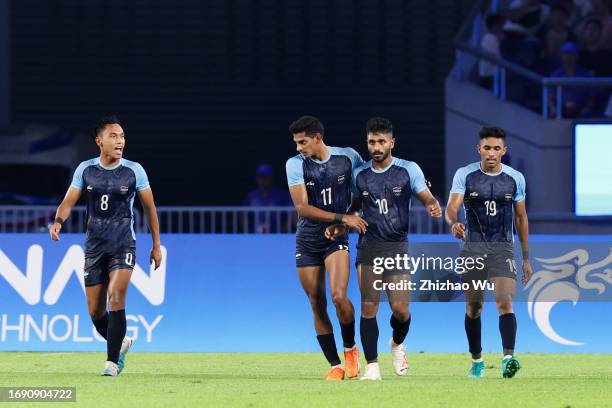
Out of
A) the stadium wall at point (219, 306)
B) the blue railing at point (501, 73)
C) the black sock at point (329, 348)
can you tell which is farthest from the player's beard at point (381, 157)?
the blue railing at point (501, 73)

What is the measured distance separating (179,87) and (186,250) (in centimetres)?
1015

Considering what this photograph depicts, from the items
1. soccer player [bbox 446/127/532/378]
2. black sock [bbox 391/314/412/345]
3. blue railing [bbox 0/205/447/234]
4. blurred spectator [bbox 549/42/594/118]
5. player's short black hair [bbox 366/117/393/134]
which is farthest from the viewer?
blurred spectator [bbox 549/42/594/118]

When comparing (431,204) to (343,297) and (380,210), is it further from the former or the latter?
(343,297)

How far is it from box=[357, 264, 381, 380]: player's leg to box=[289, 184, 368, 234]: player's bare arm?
38 centimetres

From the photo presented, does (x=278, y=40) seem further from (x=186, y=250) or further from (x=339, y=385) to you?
(x=339, y=385)

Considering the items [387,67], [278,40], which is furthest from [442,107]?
[278,40]

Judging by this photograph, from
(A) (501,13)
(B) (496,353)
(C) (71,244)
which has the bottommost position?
(B) (496,353)

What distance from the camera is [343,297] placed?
1272cm

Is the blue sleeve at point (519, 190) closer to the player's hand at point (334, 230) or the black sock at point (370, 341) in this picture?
the player's hand at point (334, 230)

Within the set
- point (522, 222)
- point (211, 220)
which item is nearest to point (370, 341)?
point (522, 222)

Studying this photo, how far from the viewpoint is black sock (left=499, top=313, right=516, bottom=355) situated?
505 inches

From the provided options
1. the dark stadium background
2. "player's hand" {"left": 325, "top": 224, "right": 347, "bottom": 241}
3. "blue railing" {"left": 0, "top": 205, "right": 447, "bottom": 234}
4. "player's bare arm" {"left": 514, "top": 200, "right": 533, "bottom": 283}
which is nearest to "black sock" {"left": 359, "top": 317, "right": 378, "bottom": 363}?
"player's hand" {"left": 325, "top": 224, "right": 347, "bottom": 241}

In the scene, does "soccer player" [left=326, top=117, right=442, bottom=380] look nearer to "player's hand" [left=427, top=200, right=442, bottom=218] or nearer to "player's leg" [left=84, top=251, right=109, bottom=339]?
"player's hand" [left=427, top=200, right=442, bottom=218]

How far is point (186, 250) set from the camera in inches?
668
